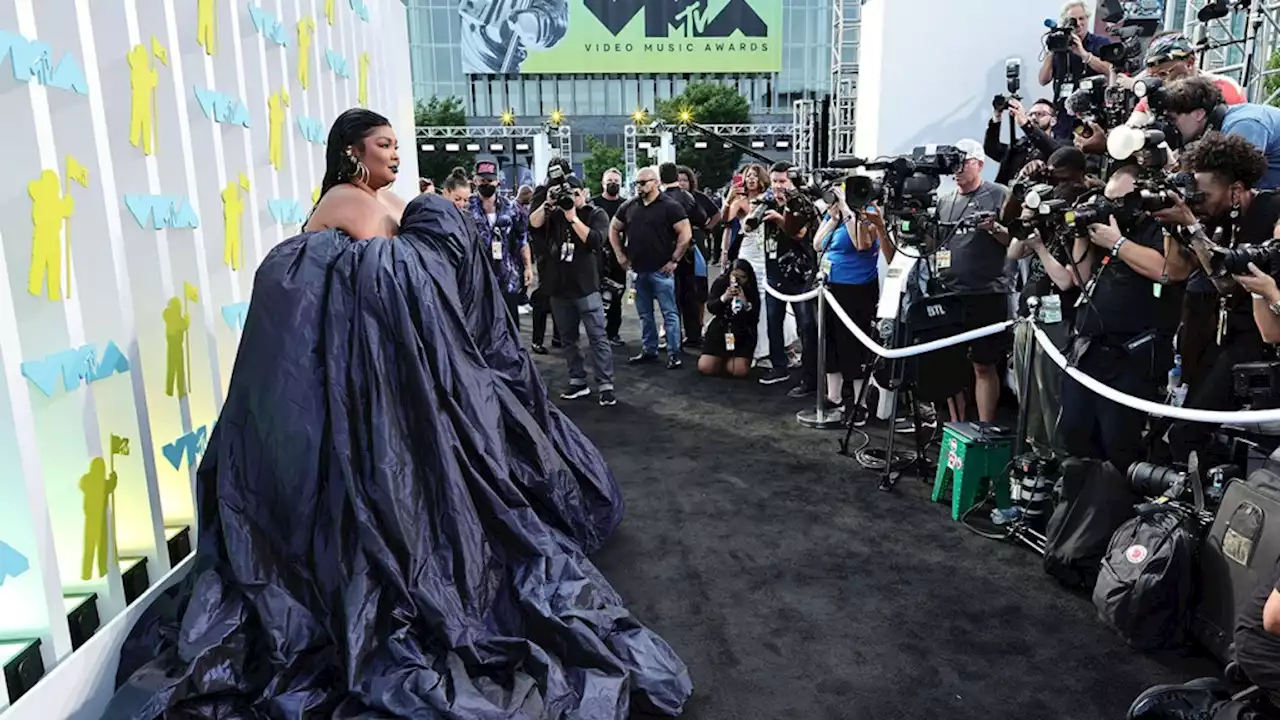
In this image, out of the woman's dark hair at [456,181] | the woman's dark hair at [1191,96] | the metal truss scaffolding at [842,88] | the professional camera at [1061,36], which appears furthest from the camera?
the metal truss scaffolding at [842,88]

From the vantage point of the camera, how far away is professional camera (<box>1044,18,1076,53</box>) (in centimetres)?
466

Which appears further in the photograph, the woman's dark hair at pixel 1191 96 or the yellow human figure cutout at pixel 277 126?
the woman's dark hair at pixel 1191 96

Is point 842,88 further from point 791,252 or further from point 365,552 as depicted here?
point 365,552

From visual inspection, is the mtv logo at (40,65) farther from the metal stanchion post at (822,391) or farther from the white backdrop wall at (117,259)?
the metal stanchion post at (822,391)

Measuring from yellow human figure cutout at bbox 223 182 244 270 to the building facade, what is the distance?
3535 centimetres

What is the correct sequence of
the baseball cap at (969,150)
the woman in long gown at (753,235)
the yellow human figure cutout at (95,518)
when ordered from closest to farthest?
the yellow human figure cutout at (95,518) → the baseball cap at (969,150) → the woman in long gown at (753,235)

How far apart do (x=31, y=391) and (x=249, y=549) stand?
0.60 metres

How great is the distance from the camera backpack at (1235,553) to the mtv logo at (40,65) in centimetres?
296

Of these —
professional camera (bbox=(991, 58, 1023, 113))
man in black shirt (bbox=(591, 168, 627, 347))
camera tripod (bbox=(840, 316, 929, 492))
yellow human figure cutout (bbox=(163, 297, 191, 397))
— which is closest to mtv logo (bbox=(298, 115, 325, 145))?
yellow human figure cutout (bbox=(163, 297, 191, 397))

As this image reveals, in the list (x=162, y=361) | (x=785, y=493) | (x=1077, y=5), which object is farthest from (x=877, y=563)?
(x=1077, y=5)

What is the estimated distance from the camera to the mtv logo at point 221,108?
238 centimetres

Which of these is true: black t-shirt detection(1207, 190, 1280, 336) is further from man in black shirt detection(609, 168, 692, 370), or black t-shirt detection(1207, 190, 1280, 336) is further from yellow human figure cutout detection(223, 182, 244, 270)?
man in black shirt detection(609, 168, 692, 370)

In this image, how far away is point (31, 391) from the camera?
1795mm

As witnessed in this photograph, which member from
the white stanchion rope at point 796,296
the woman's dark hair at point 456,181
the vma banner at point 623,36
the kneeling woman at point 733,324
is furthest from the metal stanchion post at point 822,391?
the vma banner at point 623,36
